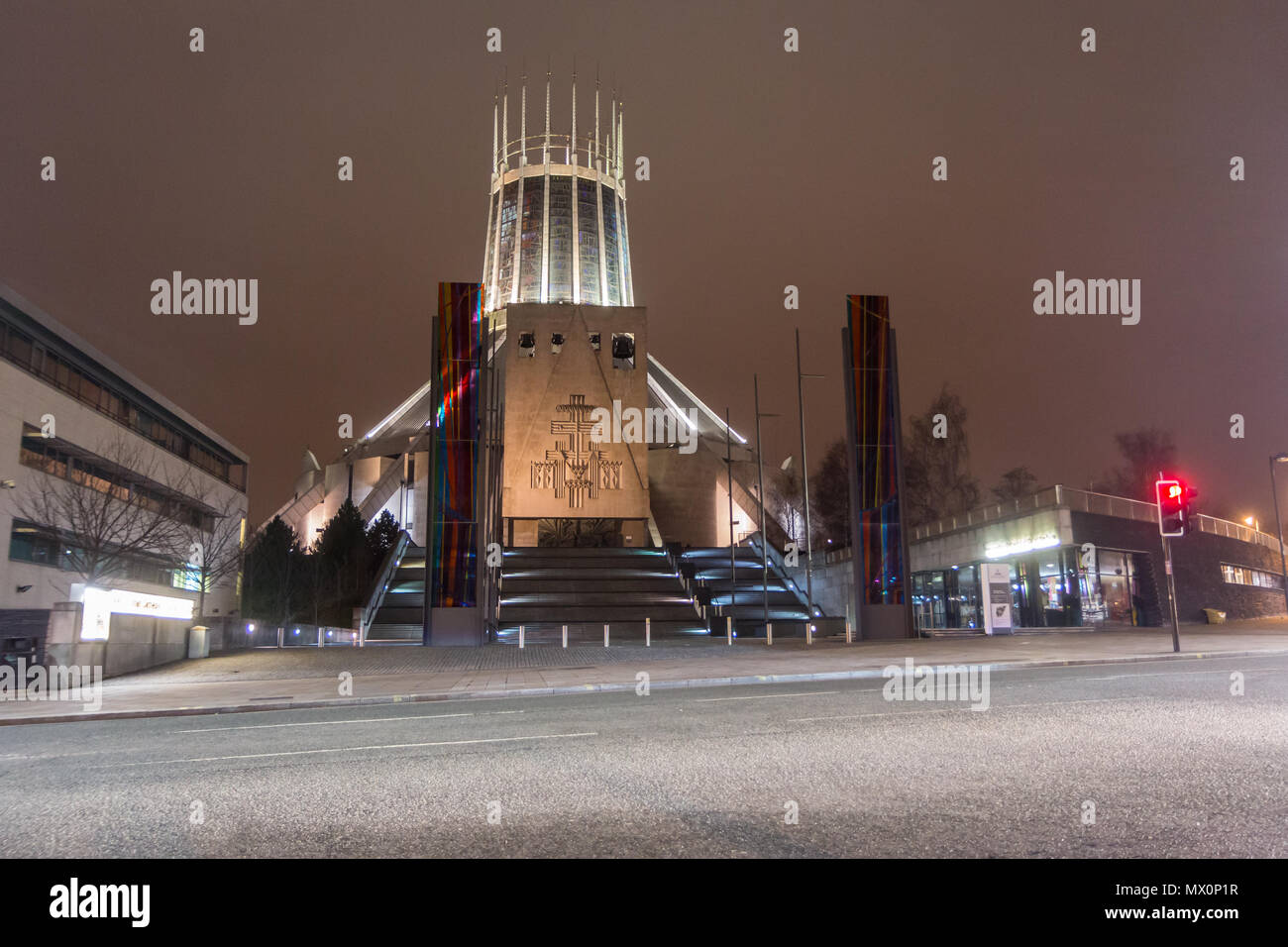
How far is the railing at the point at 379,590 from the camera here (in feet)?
107

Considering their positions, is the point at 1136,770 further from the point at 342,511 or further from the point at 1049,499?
the point at 342,511

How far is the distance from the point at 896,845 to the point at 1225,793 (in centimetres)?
239

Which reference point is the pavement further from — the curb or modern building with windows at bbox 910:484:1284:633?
modern building with windows at bbox 910:484:1284:633

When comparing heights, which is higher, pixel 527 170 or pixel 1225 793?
pixel 527 170

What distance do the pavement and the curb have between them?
2cm

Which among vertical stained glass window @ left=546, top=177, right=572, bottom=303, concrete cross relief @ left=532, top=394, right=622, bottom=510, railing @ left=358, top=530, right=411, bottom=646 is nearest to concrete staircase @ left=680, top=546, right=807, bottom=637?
concrete cross relief @ left=532, top=394, right=622, bottom=510

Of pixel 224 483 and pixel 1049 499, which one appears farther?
pixel 224 483

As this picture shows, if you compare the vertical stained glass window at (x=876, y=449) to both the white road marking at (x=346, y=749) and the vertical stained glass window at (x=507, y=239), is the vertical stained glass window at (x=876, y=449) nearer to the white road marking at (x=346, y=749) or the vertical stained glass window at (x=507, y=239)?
the white road marking at (x=346, y=749)

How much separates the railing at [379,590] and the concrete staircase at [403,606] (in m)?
0.16

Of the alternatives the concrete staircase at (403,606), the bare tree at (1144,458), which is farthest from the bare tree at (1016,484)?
the concrete staircase at (403,606)

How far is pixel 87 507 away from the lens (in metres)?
34.8
